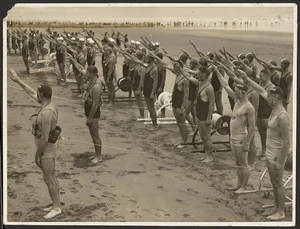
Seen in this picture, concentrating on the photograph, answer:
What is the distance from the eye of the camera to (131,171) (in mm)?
7434

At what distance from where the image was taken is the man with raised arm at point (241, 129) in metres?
6.98

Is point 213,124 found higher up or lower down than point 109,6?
lower down

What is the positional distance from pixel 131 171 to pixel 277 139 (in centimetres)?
179

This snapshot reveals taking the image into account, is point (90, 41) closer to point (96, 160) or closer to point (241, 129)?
point (96, 160)

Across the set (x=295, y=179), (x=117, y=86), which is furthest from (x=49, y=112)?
(x=295, y=179)

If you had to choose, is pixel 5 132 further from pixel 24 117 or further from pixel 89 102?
pixel 89 102

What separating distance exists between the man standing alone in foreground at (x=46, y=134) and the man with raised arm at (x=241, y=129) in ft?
6.57

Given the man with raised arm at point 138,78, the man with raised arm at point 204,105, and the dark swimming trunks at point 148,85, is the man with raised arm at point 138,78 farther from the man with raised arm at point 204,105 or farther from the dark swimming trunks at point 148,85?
the man with raised arm at point 204,105

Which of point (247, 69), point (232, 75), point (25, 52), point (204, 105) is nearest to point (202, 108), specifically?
point (204, 105)

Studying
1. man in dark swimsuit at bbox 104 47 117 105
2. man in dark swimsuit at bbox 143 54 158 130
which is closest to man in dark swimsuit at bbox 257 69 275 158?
man in dark swimsuit at bbox 143 54 158 130

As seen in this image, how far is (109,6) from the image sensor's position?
7.23 meters

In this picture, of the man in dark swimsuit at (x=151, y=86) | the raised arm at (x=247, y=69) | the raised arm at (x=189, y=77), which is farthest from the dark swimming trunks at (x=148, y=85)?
the raised arm at (x=247, y=69)

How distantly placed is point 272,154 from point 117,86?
2132 mm

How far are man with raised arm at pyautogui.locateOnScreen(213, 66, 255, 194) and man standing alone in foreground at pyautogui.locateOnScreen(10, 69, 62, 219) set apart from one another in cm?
200
